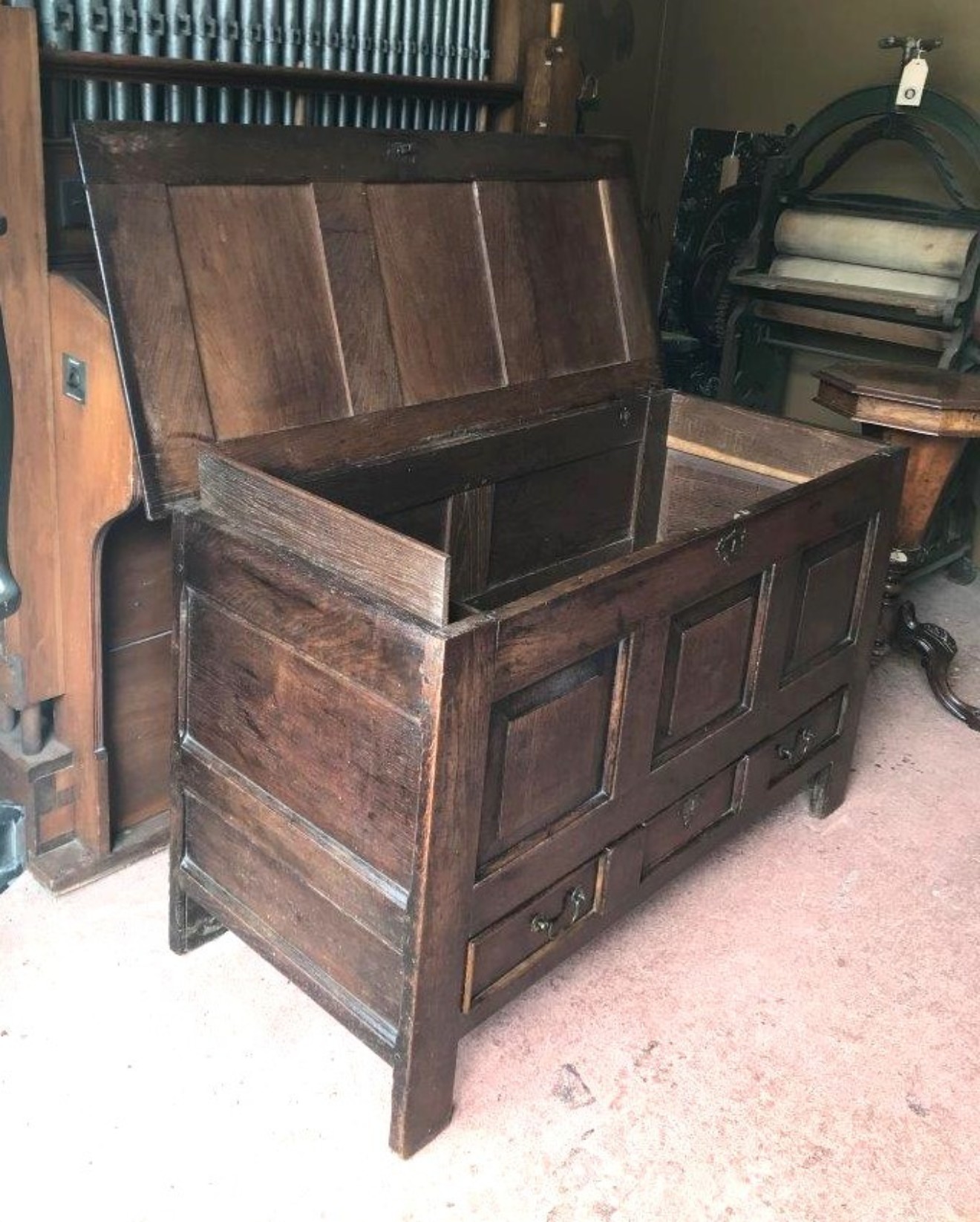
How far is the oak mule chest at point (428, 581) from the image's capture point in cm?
155

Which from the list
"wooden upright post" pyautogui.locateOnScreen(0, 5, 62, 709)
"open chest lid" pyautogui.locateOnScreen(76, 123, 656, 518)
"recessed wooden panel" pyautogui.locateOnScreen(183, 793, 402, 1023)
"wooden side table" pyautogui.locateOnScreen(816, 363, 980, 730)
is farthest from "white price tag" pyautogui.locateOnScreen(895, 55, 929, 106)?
"recessed wooden panel" pyautogui.locateOnScreen(183, 793, 402, 1023)

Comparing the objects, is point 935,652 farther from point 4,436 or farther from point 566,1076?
point 4,436

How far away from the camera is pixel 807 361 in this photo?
14.1 ft

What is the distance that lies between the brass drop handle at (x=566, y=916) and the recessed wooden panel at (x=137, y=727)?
0.72m

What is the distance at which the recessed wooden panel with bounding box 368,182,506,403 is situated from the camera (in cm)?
203

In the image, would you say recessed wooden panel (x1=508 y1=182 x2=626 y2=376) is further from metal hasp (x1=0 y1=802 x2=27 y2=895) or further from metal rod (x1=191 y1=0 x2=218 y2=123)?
metal hasp (x1=0 y1=802 x2=27 y2=895)

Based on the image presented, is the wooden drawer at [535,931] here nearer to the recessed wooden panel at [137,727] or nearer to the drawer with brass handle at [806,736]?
the drawer with brass handle at [806,736]

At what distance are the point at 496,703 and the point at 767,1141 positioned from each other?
750 mm

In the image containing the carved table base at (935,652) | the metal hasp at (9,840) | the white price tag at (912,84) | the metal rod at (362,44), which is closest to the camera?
the metal hasp at (9,840)

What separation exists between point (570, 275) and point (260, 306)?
2.45ft

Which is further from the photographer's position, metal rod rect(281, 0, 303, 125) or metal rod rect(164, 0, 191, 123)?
metal rod rect(281, 0, 303, 125)

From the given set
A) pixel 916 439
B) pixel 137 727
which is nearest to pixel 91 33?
pixel 137 727

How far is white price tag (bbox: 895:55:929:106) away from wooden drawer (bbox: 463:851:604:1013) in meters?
2.56

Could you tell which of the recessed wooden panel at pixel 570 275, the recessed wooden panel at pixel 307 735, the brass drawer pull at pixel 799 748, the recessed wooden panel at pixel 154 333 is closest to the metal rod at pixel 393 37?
the recessed wooden panel at pixel 570 275
